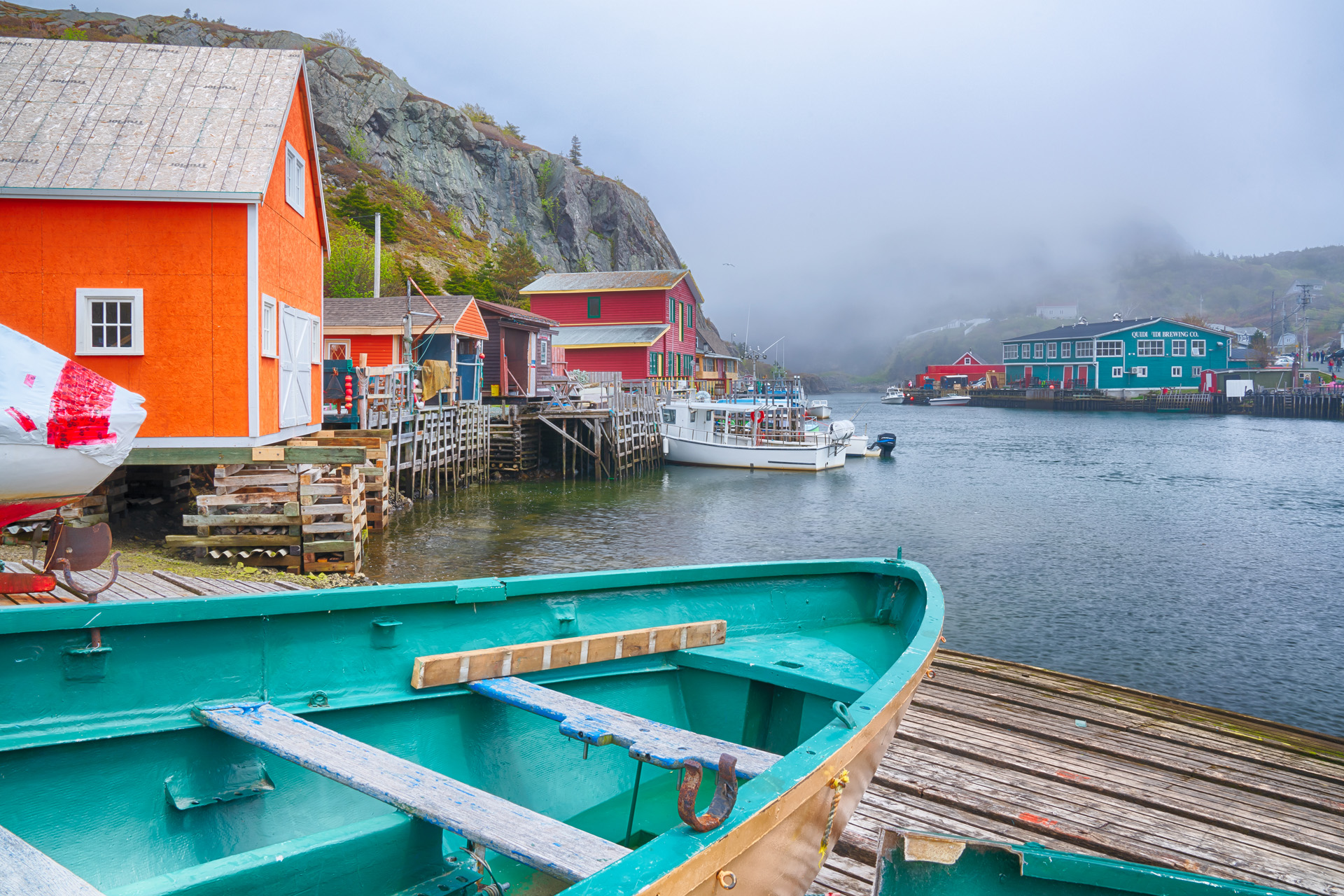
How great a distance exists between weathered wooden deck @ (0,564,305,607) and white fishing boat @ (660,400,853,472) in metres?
27.6

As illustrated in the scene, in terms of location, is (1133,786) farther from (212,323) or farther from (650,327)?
(650,327)

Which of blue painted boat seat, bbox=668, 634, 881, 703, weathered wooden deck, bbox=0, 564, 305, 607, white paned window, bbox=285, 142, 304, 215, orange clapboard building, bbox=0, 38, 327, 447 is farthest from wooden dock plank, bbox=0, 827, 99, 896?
white paned window, bbox=285, 142, 304, 215

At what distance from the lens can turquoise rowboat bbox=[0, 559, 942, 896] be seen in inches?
107

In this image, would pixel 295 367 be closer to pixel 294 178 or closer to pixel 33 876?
pixel 294 178

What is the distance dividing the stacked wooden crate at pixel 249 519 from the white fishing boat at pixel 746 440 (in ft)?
82.4

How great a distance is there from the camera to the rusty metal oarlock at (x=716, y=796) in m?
2.15

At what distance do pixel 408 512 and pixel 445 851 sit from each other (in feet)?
62.9

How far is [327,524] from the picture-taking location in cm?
1330

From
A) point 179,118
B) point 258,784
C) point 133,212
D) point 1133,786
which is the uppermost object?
point 179,118

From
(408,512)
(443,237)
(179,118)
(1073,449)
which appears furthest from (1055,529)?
(443,237)

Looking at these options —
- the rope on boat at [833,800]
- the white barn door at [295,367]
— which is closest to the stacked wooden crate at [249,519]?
the white barn door at [295,367]

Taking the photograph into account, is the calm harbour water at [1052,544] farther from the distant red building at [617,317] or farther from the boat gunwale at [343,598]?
the distant red building at [617,317]

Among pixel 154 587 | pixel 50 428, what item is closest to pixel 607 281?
pixel 154 587

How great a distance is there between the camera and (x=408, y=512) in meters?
21.9
